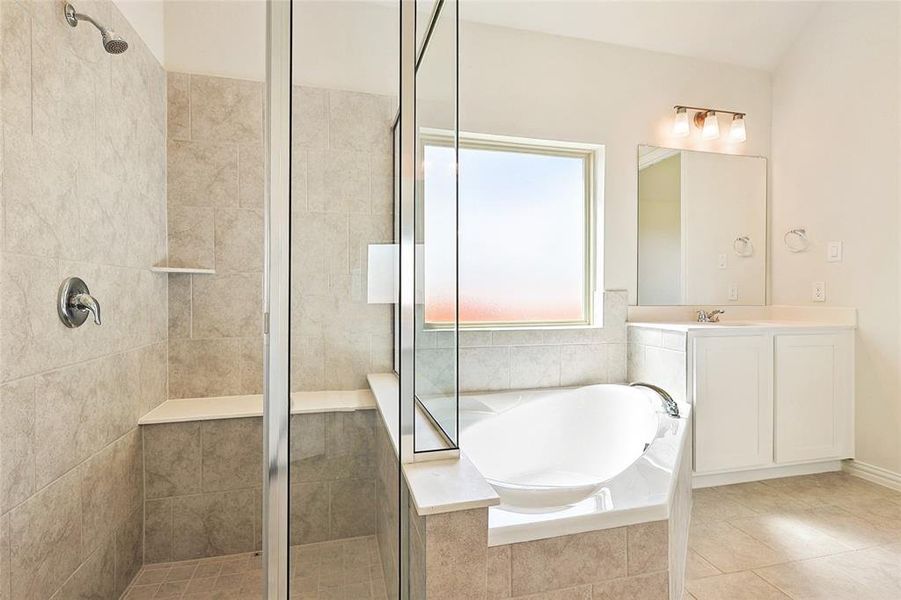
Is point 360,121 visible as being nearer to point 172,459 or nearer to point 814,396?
point 172,459

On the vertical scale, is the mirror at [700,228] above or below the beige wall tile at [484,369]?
above

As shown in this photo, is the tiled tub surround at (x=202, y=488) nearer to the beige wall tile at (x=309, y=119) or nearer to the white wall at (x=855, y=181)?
the beige wall tile at (x=309, y=119)

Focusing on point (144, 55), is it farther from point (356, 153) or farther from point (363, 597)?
point (363, 597)

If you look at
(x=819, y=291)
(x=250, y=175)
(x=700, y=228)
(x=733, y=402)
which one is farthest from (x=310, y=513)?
(x=819, y=291)

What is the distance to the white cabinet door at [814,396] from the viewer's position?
2492mm

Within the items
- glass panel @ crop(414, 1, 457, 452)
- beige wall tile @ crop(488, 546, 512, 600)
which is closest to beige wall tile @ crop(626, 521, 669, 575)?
beige wall tile @ crop(488, 546, 512, 600)

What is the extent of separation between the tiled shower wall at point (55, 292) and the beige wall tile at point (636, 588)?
1.46 meters

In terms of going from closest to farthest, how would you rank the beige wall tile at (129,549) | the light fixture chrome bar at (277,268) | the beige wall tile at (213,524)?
1. the light fixture chrome bar at (277,268)
2. the beige wall tile at (129,549)
3. the beige wall tile at (213,524)

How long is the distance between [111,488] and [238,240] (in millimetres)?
1147

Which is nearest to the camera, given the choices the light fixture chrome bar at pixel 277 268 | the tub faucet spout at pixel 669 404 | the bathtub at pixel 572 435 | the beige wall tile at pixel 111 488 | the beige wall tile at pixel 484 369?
the light fixture chrome bar at pixel 277 268

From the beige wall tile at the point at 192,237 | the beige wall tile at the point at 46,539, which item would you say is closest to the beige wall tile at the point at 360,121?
the beige wall tile at the point at 46,539

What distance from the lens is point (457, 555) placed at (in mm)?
1005

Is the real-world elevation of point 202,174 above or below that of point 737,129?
below

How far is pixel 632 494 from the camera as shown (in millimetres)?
1221
